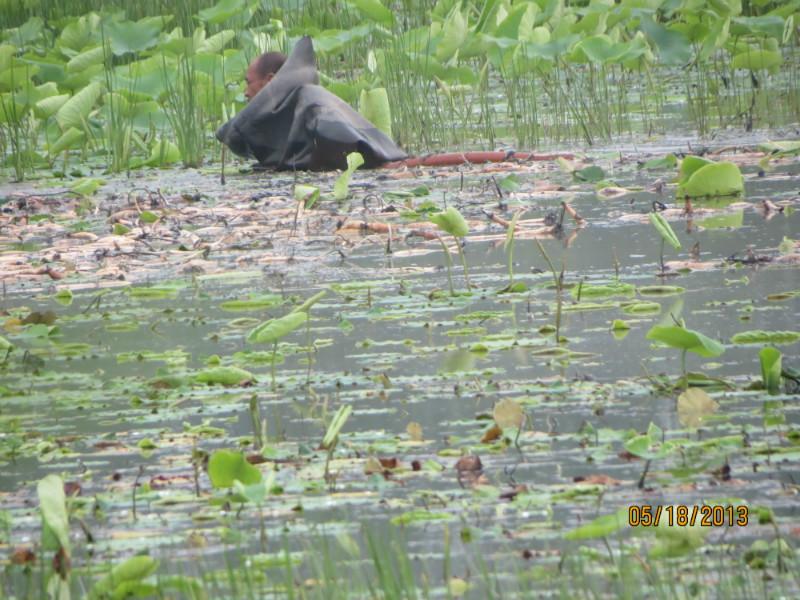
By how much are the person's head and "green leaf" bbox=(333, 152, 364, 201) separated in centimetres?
180

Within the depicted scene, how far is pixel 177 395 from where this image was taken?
13.0 feet

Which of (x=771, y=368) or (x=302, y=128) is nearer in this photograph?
(x=771, y=368)

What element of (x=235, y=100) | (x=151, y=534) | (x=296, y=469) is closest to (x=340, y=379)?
(x=296, y=469)

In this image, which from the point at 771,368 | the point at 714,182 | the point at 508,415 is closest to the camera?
the point at 508,415

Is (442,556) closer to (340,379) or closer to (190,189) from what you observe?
(340,379)

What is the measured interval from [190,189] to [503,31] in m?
2.59

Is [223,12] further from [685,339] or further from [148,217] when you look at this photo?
[685,339]

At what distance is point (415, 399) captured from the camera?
12.3 feet

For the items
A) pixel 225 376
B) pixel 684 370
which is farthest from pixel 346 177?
pixel 684 370

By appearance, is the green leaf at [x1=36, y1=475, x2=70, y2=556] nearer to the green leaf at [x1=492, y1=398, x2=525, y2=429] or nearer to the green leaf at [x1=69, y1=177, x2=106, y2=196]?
the green leaf at [x1=492, y1=398, x2=525, y2=429]

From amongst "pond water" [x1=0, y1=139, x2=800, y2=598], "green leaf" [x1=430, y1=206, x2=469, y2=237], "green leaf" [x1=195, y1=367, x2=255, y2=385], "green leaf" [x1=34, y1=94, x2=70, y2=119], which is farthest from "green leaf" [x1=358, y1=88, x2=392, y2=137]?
"green leaf" [x1=195, y1=367, x2=255, y2=385]

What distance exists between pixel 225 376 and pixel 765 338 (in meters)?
1.33
